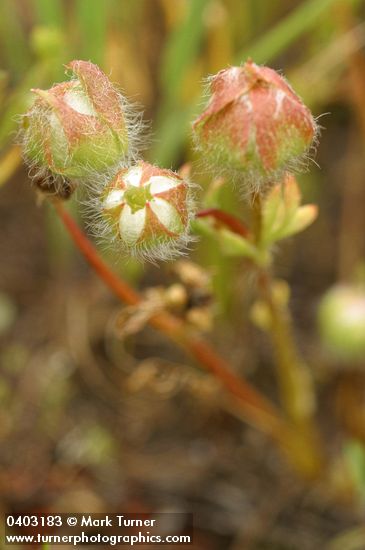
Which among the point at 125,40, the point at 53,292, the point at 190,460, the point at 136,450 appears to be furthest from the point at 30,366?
the point at 125,40

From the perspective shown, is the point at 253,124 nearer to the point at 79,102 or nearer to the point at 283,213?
the point at 79,102

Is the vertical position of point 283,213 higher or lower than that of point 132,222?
higher

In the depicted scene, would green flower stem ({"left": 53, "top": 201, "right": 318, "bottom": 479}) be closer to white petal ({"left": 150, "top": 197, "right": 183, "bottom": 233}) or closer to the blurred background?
the blurred background

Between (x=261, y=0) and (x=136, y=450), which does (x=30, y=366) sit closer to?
(x=136, y=450)

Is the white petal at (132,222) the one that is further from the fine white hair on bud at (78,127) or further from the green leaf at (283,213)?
the green leaf at (283,213)

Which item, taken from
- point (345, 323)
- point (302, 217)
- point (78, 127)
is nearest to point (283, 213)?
point (302, 217)

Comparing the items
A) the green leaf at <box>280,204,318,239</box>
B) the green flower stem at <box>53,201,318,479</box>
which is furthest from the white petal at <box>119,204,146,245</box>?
the green leaf at <box>280,204,318,239</box>

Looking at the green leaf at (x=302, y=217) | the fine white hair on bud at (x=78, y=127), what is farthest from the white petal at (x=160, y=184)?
the green leaf at (x=302, y=217)
